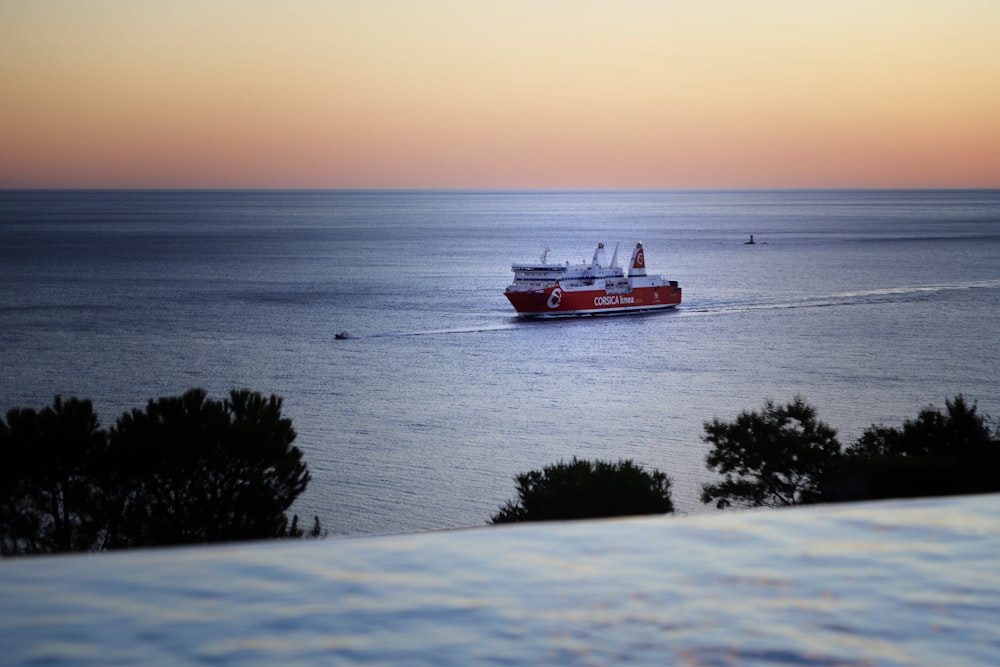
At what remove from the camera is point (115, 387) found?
3128cm

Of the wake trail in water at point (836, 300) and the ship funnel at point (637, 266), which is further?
the wake trail in water at point (836, 300)

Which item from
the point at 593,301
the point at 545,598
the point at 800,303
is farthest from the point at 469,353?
the point at 545,598

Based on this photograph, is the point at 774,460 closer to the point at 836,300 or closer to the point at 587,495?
the point at 587,495

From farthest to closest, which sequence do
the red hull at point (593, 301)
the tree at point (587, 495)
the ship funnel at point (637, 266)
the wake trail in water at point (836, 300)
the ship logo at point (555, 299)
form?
the wake trail in water at point (836, 300) → the ship funnel at point (637, 266) → the ship logo at point (555, 299) → the red hull at point (593, 301) → the tree at point (587, 495)

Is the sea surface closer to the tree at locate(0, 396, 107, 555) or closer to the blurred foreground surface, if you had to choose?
the tree at locate(0, 396, 107, 555)

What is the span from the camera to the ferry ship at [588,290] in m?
45.2

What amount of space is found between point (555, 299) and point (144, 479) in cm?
3344

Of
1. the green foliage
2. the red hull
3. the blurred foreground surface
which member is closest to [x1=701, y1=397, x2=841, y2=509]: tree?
the green foliage

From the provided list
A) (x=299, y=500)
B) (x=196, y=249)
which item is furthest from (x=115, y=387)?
(x=196, y=249)

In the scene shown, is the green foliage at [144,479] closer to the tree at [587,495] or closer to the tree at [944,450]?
the tree at [587,495]

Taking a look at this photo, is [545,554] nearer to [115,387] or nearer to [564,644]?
[564,644]

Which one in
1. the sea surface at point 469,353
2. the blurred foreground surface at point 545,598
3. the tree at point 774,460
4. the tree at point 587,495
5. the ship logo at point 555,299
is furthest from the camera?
the ship logo at point 555,299

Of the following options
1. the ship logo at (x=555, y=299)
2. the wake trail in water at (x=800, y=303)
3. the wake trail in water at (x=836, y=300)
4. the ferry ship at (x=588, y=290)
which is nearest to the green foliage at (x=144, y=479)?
the wake trail in water at (x=800, y=303)

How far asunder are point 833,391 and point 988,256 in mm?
43180
